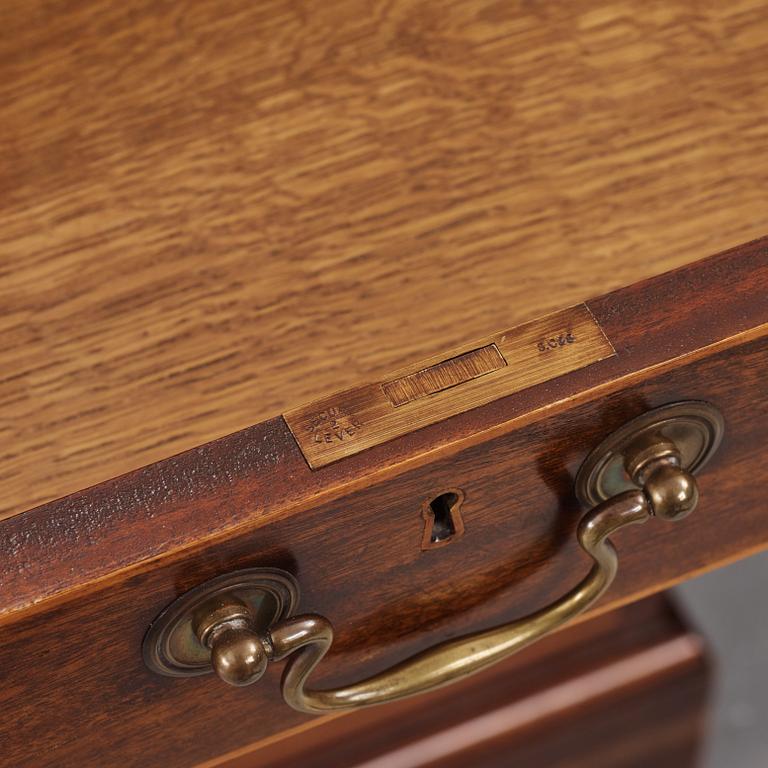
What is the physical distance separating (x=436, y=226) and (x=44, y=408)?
20 centimetres

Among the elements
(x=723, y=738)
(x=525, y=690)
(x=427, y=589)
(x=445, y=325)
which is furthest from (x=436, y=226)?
(x=723, y=738)

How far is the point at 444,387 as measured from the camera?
526mm

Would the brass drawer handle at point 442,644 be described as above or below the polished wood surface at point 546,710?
below

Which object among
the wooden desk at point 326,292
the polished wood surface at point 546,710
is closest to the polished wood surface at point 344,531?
the wooden desk at point 326,292

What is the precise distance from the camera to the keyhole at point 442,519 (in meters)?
0.56

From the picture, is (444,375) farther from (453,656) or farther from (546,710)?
(546,710)

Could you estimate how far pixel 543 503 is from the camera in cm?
60

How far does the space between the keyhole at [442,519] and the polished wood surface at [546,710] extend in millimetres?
434

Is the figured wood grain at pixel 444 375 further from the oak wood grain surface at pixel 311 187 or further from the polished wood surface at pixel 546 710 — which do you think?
the polished wood surface at pixel 546 710

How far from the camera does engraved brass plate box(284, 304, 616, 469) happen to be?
0.51 m

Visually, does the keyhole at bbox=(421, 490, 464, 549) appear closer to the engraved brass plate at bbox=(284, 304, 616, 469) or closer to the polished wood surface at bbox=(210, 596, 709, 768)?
the engraved brass plate at bbox=(284, 304, 616, 469)

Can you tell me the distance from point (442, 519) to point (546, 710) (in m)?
0.51

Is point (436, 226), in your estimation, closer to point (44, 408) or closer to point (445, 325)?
point (445, 325)

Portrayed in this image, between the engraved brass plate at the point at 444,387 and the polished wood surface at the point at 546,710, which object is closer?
the engraved brass plate at the point at 444,387
